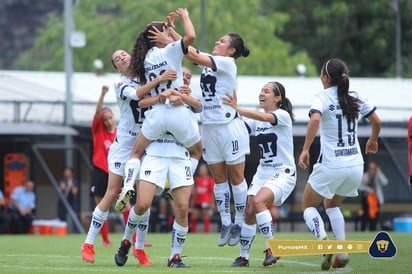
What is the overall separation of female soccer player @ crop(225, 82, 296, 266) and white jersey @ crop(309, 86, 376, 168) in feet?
2.84

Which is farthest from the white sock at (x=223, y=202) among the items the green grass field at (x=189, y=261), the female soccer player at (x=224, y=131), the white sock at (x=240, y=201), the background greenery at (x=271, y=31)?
the background greenery at (x=271, y=31)

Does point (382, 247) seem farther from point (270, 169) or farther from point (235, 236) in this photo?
point (235, 236)

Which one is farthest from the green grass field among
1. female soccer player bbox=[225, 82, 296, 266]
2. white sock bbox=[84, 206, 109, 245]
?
female soccer player bbox=[225, 82, 296, 266]

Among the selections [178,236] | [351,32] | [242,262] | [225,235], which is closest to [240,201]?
[225,235]

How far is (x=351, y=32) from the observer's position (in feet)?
204

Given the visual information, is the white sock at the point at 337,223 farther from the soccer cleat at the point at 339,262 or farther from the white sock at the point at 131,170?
the white sock at the point at 131,170

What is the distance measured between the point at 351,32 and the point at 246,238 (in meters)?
49.1

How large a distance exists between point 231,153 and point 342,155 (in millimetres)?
2054

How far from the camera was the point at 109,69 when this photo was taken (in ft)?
191

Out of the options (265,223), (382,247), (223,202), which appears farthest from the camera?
(223,202)

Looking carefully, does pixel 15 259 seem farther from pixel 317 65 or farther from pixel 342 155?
pixel 317 65

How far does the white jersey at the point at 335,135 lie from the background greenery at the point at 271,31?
39.7 metres

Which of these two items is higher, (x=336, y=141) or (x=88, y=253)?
(x=336, y=141)

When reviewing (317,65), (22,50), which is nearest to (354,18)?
(317,65)
